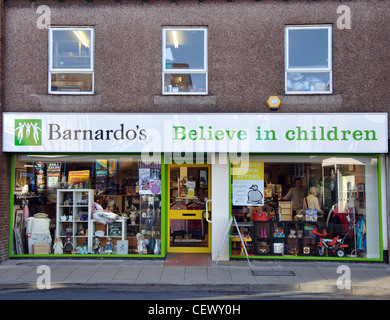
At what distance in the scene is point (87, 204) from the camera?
10227mm

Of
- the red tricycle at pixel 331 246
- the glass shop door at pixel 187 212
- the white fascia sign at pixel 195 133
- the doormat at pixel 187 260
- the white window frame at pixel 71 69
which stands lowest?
the doormat at pixel 187 260

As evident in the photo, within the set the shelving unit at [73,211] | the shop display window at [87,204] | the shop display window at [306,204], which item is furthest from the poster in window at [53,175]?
the shop display window at [306,204]

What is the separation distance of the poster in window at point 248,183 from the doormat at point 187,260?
1.63 m

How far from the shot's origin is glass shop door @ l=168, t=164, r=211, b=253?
10664mm

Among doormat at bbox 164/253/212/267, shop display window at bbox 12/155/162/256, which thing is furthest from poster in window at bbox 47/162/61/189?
doormat at bbox 164/253/212/267

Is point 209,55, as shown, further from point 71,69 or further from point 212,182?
point 71,69

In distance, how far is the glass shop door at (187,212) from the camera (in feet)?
35.0

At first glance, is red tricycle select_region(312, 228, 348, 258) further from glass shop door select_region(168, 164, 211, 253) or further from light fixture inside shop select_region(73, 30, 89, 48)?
light fixture inside shop select_region(73, 30, 89, 48)

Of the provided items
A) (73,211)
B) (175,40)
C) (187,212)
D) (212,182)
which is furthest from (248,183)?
(73,211)

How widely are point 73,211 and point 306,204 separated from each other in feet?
20.0

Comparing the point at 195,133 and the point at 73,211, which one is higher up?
the point at 195,133

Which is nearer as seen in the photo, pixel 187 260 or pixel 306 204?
pixel 187 260

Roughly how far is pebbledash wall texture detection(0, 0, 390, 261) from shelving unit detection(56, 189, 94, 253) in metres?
1.30

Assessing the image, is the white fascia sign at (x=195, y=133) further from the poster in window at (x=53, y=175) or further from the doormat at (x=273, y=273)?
the doormat at (x=273, y=273)
